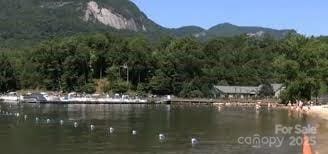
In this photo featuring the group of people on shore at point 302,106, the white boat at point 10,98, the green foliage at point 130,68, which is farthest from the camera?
the green foliage at point 130,68

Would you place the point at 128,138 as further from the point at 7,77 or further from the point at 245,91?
the point at 7,77

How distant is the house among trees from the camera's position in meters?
160

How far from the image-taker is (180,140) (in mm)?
53719

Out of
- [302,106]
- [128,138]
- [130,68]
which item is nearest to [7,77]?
[130,68]

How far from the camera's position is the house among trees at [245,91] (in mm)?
160500

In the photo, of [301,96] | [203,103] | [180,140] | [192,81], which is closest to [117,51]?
[192,81]

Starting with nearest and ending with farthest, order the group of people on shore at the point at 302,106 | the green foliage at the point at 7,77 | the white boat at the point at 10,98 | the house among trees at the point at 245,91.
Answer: the group of people on shore at the point at 302,106, the white boat at the point at 10,98, the house among trees at the point at 245,91, the green foliage at the point at 7,77

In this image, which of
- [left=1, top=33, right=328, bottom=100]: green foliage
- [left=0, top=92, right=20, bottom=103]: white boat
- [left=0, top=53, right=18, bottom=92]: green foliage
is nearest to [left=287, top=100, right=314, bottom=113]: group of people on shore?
[left=1, top=33, right=328, bottom=100]: green foliage

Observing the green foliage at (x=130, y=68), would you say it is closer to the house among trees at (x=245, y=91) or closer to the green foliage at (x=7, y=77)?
the green foliage at (x=7, y=77)

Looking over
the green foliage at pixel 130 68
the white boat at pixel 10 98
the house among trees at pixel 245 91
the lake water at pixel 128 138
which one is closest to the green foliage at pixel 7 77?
the green foliage at pixel 130 68

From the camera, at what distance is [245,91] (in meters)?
163

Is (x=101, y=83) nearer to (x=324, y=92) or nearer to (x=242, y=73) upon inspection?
(x=242, y=73)

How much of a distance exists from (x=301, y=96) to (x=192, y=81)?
37270 millimetres

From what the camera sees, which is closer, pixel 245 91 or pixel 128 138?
pixel 128 138
